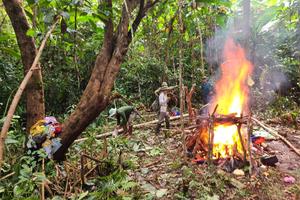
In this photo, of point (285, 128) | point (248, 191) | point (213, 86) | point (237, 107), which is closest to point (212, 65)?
point (213, 86)

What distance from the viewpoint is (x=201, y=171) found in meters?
5.41

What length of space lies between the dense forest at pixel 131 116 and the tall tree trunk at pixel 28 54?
16mm

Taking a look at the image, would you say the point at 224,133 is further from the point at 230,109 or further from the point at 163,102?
the point at 163,102

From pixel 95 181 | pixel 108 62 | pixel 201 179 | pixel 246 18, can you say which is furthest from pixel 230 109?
pixel 246 18

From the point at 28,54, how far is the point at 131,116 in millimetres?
4554

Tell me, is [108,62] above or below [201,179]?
A: above

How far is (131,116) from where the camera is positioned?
8.50m

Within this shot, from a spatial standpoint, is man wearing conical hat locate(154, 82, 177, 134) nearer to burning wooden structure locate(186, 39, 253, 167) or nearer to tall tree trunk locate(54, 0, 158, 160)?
burning wooden structure locate(186, 39, 253, 167)

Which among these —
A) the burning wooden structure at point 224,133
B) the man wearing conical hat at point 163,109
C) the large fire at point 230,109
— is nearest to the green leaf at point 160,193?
the burning wooden structure at point 224,133

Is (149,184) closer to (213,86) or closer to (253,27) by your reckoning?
(213,86)

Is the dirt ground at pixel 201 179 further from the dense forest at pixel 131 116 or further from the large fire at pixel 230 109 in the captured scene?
the large fire at pixel 230 109

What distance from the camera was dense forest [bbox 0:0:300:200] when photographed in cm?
394

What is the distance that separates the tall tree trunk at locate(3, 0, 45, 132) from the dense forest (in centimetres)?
2

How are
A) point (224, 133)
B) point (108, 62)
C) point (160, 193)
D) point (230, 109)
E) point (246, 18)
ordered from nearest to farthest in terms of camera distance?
point (108, 62)
point (160, 193)
point (224, 133)
point (230, 109)
point (246, 18)
